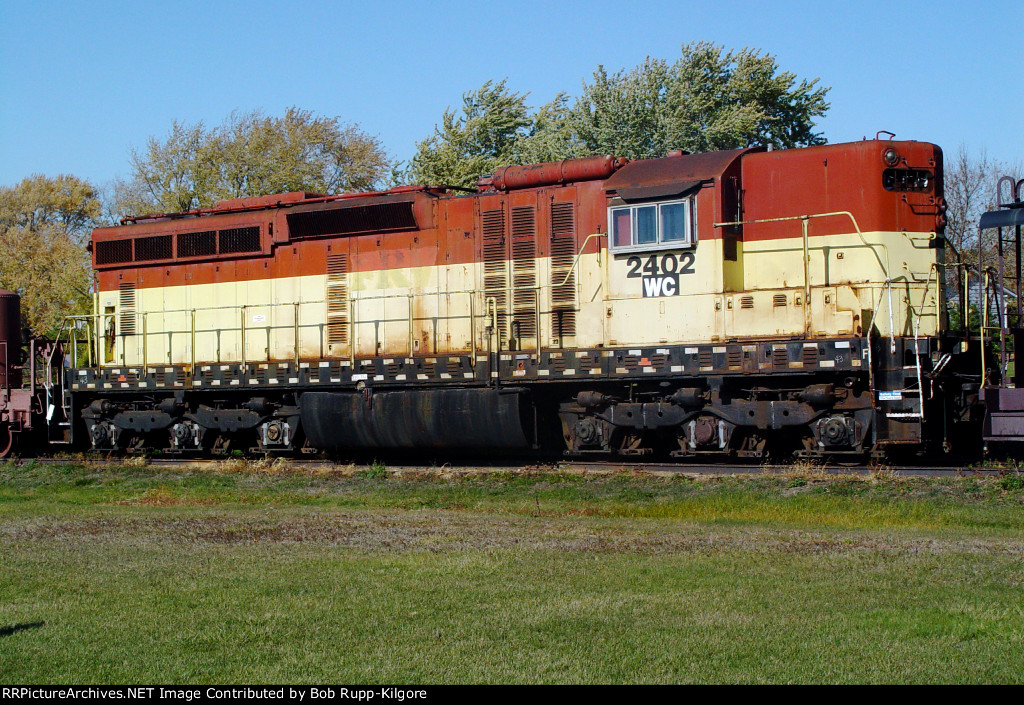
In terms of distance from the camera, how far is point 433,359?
1664 centimetres

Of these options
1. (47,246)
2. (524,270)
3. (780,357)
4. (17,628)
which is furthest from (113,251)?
(47,246)

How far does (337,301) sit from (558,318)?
414 cm

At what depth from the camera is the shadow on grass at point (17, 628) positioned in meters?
6.25

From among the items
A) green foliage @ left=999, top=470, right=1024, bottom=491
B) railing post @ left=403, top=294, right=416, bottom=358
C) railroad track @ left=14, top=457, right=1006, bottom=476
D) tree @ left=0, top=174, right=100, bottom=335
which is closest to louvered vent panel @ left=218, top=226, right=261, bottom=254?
railing post @ left=403, top=294, right=416, bottom=358

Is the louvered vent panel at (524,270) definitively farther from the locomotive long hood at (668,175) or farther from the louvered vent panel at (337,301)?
the louvered vent panel at (337,301)

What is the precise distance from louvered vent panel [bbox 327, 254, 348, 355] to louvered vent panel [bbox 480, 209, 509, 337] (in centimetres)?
267

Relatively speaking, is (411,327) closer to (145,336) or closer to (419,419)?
(419,419)

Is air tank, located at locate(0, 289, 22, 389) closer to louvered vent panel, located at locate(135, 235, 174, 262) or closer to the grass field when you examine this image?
louvered vent panel, located at locate(135, 235, 174, 262)

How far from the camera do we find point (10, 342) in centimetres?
2191

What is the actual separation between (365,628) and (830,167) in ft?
35.2

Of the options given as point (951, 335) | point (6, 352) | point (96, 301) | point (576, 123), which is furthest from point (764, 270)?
point (576, 123)

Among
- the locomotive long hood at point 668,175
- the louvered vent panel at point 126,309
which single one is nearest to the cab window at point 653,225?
the locomotive long hood at point 668,175
